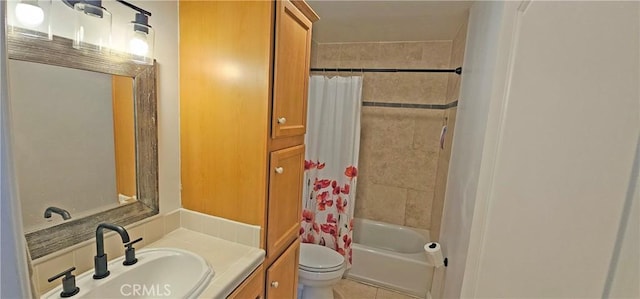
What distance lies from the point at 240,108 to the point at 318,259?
1.49 metres

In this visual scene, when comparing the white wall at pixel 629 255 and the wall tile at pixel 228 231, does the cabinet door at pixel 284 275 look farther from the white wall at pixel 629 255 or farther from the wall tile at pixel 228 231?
the white wall at pixel 629 255

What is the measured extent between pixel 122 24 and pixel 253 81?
0.52 metres

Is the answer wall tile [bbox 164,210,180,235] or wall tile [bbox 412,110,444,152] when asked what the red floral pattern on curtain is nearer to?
wall tile [bbox 412,110,444,152]

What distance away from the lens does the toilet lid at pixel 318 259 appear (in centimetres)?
192

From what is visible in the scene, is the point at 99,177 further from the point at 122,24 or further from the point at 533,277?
the point at 533,277

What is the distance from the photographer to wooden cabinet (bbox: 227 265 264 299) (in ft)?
3.29

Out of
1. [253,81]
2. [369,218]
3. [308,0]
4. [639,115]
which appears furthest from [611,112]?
[369,218]

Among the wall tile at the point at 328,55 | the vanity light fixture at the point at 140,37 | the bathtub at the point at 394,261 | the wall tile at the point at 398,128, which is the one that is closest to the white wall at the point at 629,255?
the vanity light fixture at the point at 140,37

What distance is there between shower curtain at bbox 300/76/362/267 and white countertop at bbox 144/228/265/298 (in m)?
1.42

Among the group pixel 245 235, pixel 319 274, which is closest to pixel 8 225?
pixel 245 235

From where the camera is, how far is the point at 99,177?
39.9 inches

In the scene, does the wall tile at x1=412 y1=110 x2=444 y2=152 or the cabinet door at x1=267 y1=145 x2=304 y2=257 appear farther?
the wall tile at x1=412 y1=110 x2=444 y2=152

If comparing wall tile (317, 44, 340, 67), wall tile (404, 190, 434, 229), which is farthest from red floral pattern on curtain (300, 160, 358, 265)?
wall tile (317, 44, 340, 67)

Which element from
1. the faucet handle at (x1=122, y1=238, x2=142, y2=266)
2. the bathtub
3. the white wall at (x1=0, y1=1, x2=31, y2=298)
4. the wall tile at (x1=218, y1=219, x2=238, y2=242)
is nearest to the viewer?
the white wall at (x1=0, y1=1, x2=31, y2=298)
